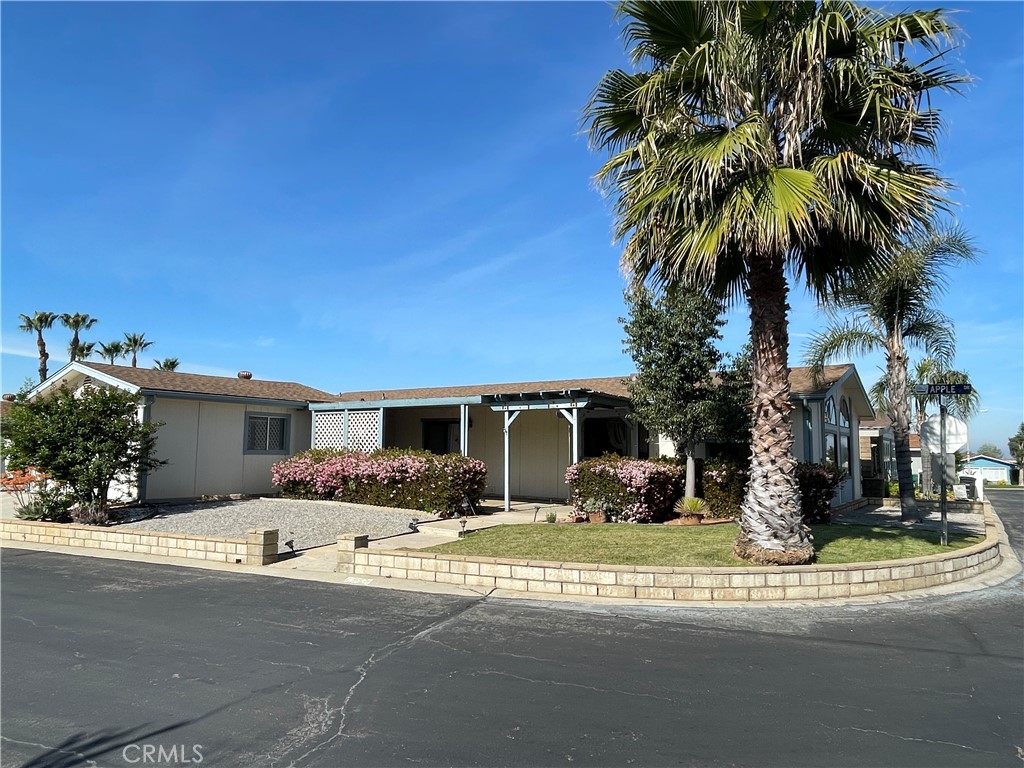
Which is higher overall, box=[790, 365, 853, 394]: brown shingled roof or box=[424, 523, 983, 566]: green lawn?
box=[790, 365, 853, 394]: brown shingled roof

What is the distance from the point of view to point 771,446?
8906 millimetres

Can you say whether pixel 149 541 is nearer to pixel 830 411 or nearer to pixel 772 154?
pixel 772 154

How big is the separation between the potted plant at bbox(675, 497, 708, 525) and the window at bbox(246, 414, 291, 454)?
1112cm

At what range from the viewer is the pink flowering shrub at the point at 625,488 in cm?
1373

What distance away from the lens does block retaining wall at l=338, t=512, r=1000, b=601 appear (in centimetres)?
796

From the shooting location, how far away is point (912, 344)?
16.7m

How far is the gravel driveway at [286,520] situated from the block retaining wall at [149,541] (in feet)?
2.75

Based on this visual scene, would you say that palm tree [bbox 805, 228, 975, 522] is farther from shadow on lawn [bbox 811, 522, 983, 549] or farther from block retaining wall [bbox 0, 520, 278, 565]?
block retaining wall [bbox 0, 520, 278, 565]

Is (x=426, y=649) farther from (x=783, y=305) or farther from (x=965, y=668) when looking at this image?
(x=783, y=305)

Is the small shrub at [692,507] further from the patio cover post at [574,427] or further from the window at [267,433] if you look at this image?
the window at [267,433]

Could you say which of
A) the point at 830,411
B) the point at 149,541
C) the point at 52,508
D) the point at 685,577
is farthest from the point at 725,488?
the point at 52,508

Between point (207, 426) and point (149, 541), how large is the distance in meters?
6.47

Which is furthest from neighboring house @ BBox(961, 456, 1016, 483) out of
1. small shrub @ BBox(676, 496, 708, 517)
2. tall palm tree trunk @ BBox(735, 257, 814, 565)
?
tall palm tree trunk @ BBox(735, 257, 814, 565)

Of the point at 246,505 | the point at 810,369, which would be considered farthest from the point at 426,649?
the point at 810,369
